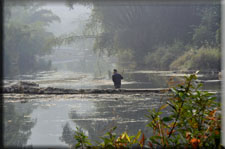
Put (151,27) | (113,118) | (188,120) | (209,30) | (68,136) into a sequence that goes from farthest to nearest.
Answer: (151,27)
(209,30)
(113,118)
(68,136)
(188,120)

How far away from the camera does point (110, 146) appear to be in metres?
3.53

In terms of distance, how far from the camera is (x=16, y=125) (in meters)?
12.0

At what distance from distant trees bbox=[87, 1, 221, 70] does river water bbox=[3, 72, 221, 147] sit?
90.5 feet

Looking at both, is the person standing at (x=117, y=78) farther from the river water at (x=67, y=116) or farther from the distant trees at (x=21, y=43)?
the distant trees at (x=21, y=43)

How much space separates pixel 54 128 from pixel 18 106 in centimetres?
494

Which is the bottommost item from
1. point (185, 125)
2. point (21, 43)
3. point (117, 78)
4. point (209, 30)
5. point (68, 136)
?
point (68, 136)

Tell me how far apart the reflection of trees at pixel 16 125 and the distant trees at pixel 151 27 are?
30.7m

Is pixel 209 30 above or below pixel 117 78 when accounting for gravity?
above

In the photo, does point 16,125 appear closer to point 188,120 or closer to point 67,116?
point 67,116

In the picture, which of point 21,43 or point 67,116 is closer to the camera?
point 67,116

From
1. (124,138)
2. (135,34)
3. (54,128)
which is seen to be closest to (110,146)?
(124,138)

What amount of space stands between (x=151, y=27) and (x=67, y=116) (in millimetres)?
39249

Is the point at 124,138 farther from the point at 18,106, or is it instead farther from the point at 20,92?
the point at 20,92

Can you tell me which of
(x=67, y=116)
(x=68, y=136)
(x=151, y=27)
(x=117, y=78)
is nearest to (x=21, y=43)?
(x=151, y=27)
